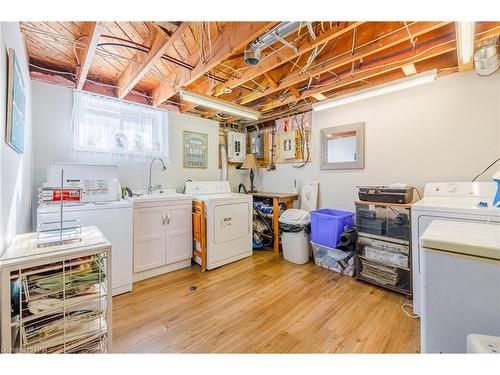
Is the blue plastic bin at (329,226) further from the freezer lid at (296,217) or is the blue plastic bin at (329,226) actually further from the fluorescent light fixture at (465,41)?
the fluorescent light fixture at (465,41)

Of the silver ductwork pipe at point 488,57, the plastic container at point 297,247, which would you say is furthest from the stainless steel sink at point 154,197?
the silver ductwork pipe at point 488,57

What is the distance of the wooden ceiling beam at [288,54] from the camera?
158 centimetres

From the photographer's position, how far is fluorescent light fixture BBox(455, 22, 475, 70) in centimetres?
139

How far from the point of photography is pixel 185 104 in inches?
131

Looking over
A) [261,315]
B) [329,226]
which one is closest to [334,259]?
[329,226]

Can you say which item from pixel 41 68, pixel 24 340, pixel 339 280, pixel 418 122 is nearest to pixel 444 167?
pixel 418 122

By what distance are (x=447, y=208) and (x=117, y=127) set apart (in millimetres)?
3664

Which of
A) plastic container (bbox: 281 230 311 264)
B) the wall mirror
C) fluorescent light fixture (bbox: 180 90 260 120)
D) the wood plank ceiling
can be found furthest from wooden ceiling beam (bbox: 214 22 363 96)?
plastic container (bbox: 281 230 311 264)

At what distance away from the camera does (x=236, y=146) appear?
14.0ft

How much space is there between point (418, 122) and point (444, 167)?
591 millimetres

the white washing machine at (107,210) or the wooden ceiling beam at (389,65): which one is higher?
the wooden ceiling beam at (389,65)

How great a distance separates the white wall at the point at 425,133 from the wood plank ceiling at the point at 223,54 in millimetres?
268

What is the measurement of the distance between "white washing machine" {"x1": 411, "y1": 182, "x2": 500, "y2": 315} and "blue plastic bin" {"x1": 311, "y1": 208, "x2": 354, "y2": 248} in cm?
80

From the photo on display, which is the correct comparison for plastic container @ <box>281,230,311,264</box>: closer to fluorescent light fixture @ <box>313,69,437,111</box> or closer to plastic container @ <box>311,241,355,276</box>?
plastic container @ <box>311,241,355,276</box>
